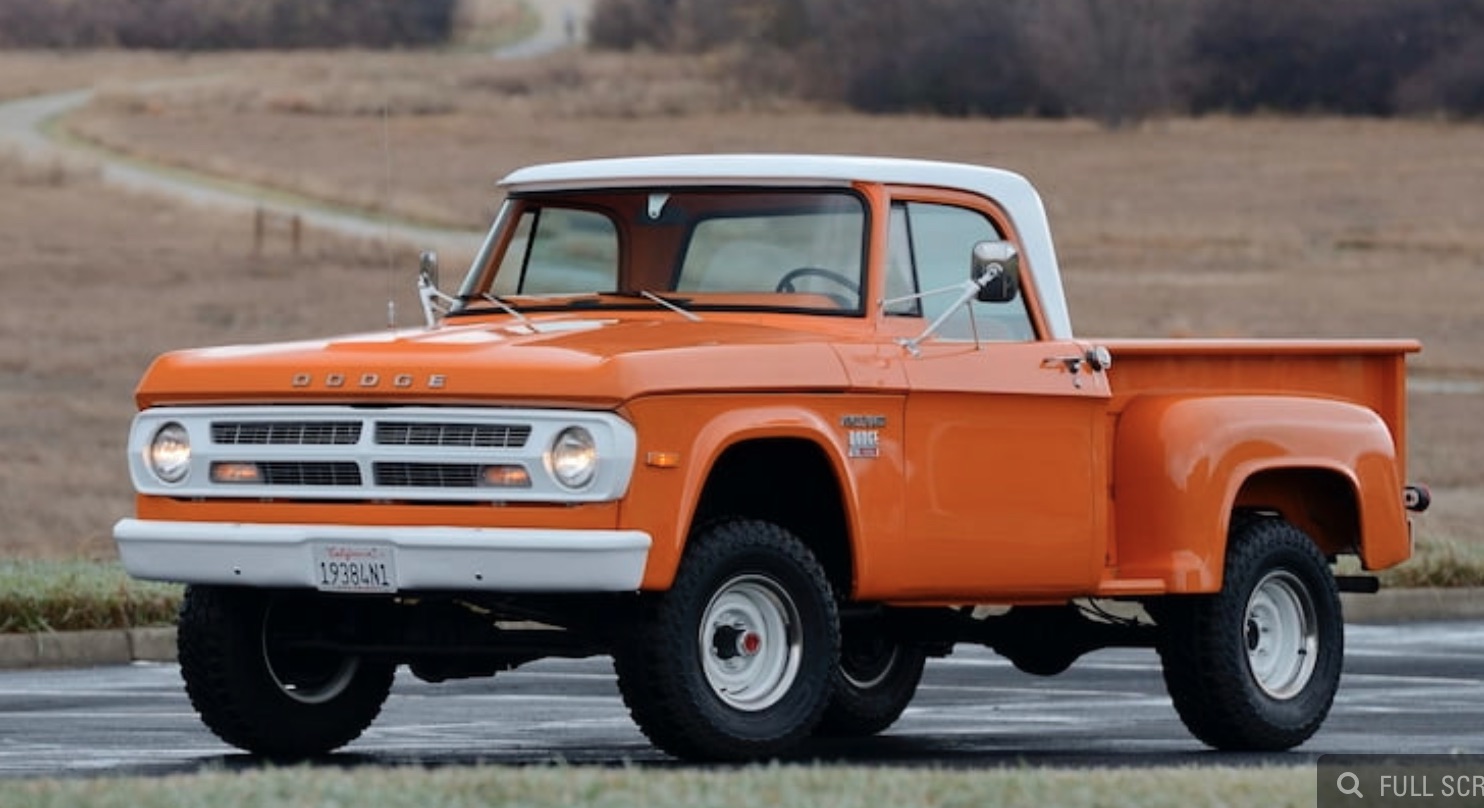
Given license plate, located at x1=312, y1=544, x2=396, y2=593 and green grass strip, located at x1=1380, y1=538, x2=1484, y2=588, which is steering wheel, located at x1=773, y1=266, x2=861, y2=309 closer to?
license plate, located at x1=312, y1=544, x2=396, y2=593

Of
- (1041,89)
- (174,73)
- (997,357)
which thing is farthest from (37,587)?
(174,73)

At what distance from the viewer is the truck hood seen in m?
11.1

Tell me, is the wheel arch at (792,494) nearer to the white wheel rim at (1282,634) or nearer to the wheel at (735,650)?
the wheel at (735,650)

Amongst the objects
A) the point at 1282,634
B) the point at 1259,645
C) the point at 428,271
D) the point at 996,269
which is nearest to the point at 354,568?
the point at 428,271

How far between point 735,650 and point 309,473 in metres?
1.51

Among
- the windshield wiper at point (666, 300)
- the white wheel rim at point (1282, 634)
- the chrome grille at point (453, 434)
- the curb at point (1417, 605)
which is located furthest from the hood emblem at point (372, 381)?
the curb at point (1417, 605)

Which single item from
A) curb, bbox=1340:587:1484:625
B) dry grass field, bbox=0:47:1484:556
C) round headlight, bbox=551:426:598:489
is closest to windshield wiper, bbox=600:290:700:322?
round headlight, bbox=551:426:598:489

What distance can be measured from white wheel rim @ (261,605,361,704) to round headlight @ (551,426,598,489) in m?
1.62

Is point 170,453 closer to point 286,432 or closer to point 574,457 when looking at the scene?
point 286,432

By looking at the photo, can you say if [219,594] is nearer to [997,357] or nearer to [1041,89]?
[997,357]

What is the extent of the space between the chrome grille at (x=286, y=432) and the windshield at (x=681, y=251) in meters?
1.56

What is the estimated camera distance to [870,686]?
14078mm

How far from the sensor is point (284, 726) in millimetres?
12367

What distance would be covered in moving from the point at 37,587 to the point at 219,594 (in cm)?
569
